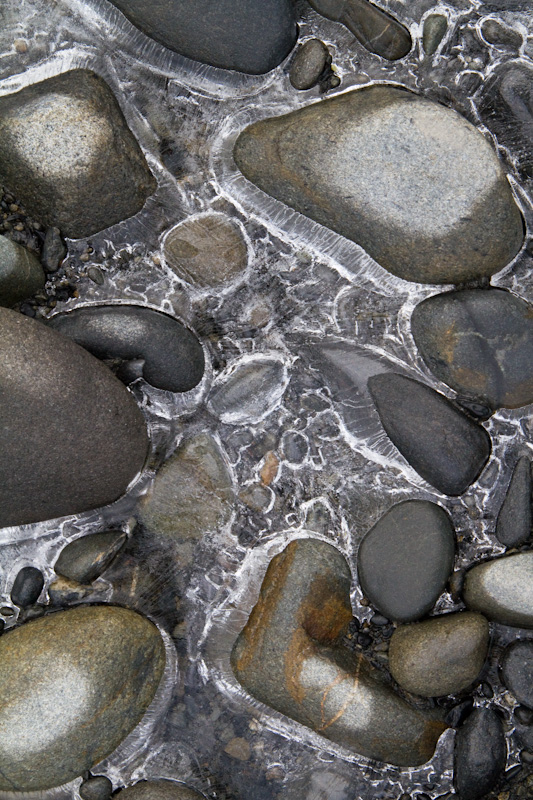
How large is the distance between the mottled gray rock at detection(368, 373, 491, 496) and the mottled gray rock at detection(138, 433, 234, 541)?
41.5 inches

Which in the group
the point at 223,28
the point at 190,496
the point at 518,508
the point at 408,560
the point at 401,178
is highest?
the point at 223,28

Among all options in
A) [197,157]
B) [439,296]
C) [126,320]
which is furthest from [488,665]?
[197,157]

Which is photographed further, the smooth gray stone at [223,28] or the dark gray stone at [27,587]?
the dark gray stone at [27,587]

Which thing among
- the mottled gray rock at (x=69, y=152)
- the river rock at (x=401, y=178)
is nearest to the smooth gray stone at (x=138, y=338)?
the mottled gray rock at (x=69, y=152)

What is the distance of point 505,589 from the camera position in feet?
11.5

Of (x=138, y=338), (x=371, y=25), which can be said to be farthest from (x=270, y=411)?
(x=371, y=25)

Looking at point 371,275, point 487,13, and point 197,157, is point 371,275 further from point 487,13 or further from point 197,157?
point 487,13

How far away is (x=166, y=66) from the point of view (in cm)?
384

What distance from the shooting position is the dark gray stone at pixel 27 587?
3729mm

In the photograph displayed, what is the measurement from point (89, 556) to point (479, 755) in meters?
2.51

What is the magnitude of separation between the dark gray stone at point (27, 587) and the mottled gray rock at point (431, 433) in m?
2.29

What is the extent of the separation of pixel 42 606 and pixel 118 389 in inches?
55.8

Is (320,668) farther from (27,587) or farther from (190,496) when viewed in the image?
(27,587)

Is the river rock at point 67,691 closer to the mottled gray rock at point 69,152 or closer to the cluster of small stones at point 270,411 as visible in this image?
the cluster of small stones at point 270,411
